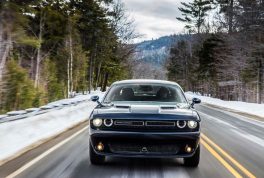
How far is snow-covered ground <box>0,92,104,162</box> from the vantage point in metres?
10.4

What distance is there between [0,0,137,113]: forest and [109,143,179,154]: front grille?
55.8ft

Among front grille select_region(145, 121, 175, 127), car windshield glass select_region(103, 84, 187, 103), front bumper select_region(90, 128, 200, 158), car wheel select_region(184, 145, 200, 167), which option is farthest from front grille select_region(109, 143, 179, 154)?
car windshield glass select_region(103, 84, 187, 103)

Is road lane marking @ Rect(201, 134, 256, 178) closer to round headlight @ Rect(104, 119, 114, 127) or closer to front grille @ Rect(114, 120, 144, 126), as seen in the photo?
front grille @ Rect(114, 120, 144, 126)

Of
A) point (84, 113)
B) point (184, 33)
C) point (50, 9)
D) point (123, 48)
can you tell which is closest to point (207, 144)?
point (84, 113)

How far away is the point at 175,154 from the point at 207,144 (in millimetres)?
4430

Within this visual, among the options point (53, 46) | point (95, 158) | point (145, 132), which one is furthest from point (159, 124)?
point (53, 46)

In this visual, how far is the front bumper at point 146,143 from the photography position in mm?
7535

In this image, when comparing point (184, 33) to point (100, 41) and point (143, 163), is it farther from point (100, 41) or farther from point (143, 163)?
point (143, 163)

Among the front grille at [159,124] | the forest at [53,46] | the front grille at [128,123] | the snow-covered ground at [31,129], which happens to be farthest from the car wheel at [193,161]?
the forest at [53,46]

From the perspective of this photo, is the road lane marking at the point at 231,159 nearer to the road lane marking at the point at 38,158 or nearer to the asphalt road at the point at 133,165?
the asphalt road at the point at 133,165

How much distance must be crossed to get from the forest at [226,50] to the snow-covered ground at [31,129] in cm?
2624

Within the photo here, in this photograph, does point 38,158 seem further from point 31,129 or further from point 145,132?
point 31,129

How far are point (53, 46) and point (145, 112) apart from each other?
40.7m

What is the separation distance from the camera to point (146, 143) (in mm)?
7555
